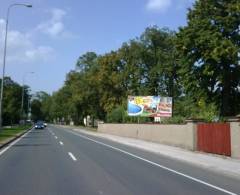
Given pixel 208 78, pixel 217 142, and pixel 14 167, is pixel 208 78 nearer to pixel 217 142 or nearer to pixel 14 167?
pixel 217 142

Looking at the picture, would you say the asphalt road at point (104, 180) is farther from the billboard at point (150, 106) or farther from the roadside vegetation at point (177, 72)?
the billboard at point (150, 106)

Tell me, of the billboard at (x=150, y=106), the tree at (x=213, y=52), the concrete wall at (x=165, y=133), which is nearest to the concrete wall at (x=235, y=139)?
the concrete wall at (x=165, y=133)

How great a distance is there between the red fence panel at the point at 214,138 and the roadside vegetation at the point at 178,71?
Answer: 6.76 metres

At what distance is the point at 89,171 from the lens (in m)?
17.3

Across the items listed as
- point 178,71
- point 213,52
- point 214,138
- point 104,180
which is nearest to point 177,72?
point 178,71

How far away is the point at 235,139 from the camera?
24500mm

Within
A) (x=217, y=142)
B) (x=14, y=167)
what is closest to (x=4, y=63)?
(x=217, y=142)

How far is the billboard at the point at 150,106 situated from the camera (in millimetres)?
57625

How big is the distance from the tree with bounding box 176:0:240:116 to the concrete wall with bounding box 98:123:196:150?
624 cm

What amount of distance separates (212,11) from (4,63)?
1944 centimetres

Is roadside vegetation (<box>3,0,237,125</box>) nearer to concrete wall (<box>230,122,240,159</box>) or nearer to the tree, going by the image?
the tree

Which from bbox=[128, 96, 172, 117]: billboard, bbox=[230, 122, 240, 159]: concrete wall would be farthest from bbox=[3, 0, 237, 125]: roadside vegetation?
bbox=[230, 122, 240, 159]: concrete wall

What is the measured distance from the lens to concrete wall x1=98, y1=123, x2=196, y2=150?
31672 millimetres

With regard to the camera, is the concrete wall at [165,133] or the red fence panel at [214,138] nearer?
the red fence panel at [214,138]
